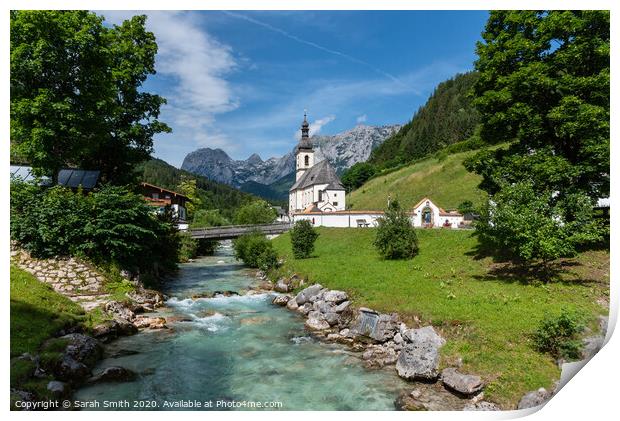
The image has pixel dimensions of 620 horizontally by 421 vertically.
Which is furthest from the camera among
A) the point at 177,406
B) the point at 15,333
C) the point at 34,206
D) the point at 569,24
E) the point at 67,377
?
the point at 34,206

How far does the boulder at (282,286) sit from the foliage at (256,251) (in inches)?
205

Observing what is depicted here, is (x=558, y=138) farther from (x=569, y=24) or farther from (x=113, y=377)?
(x=113, y=377)

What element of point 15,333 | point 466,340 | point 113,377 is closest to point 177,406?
point 113,377

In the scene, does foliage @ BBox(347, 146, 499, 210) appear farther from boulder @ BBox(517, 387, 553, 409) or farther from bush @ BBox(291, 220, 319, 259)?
boulder @ BBox(517, 387, 553, 409)

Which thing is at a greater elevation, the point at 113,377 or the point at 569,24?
the point at 569,24

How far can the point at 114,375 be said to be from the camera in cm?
1055

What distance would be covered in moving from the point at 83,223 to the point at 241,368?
11600mm

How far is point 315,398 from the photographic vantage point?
9.82m

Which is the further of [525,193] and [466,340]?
[525,193]

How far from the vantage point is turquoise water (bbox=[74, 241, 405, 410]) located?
32.1 feet

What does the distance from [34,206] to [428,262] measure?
67.1 ft

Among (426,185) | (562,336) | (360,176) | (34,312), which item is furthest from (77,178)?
(360,176)

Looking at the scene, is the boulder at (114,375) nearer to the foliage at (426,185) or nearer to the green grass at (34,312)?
the green grass at (34,312)
